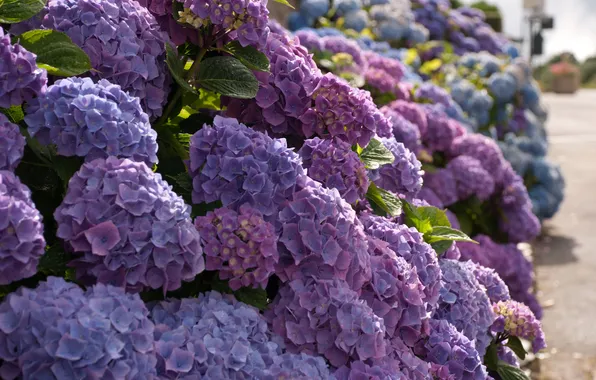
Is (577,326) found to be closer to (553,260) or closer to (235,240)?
(553,260)

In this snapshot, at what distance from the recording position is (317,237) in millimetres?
1806

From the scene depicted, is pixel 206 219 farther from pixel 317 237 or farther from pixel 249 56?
pixel 249 56

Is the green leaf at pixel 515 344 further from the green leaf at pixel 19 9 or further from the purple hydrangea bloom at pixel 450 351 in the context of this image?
the green leaf at pixel 19 9

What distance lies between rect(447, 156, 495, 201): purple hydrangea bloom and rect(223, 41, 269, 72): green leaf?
8.42 ft

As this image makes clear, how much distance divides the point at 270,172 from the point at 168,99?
1.50 ft

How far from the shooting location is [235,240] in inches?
67.6

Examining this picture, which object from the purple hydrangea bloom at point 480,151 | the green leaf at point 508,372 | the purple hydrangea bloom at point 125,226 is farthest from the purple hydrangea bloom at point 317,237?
the purple hydrangea bloom at point 480,151

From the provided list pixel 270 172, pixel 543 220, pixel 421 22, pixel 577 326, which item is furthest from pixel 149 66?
pixel 421 22

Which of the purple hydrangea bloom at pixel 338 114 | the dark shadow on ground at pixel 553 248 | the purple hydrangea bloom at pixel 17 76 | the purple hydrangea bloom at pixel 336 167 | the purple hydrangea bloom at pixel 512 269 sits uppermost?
the purple hydrangea bloom at pixel 17 76

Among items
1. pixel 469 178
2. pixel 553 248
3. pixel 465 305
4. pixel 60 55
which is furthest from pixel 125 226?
pixel 553 248

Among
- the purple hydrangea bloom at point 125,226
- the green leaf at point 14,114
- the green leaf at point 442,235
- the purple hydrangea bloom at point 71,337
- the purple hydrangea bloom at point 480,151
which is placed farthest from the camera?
the purple hydrangea bloom at point 480,151

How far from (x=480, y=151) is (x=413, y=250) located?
9.07ft

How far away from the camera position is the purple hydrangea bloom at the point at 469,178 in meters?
4.53

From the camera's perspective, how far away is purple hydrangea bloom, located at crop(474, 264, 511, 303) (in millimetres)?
2715
